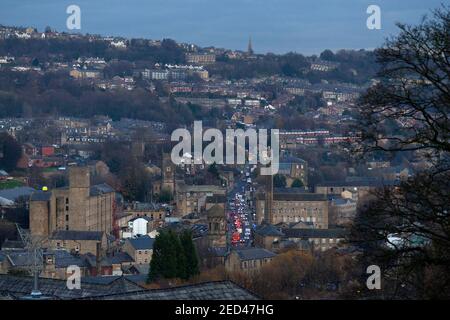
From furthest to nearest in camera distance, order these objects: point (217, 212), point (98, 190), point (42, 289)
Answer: point (98, 190) → point (217, 212) → point (42, 289)

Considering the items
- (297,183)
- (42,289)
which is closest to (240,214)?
(297,183)

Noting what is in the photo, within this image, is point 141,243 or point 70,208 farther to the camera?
point 70,208

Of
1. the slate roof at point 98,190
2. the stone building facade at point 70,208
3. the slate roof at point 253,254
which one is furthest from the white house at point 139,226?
the slate roof at point 253,254

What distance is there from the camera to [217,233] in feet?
116

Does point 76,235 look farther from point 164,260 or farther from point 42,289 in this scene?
point 42,289

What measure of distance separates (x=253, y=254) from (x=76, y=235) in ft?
15.1

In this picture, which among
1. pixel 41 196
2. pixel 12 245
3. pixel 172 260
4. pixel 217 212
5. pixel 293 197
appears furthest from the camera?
pixel 293 197

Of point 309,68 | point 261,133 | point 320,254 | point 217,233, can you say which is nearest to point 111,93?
point 261,133

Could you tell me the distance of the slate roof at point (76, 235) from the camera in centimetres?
3185

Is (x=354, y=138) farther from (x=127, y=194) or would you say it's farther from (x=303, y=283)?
(x=127, y=194)

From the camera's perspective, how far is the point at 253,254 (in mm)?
29984

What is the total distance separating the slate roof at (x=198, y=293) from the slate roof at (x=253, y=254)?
20.7 metres

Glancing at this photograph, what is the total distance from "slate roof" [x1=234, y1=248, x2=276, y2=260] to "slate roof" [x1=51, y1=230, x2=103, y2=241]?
3.61m

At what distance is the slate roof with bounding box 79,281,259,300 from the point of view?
26.2 feet
